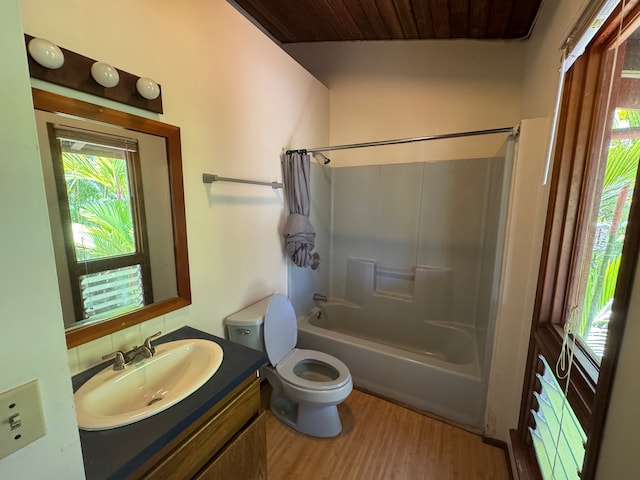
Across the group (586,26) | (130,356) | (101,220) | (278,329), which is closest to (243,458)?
(130,356)

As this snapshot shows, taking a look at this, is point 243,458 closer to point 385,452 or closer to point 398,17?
point 385,452

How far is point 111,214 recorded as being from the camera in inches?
43.8

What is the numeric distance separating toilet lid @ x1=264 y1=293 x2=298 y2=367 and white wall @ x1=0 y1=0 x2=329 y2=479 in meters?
0.19

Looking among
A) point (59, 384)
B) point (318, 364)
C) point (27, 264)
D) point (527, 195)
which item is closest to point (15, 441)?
point (59, 384)

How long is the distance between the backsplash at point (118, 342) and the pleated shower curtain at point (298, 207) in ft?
3.08

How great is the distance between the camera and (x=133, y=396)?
105 cm

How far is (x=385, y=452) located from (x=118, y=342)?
60.7 inches

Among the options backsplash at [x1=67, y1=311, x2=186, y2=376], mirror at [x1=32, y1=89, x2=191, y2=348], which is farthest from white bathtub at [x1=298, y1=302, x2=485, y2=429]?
mirror at [x1=32, y1=89, x2=191, y2=348]

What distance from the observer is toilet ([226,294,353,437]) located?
163cm

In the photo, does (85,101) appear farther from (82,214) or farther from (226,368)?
(226,368)

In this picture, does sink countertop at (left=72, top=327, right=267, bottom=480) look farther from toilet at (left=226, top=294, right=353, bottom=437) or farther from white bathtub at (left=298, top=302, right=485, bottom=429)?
white bathtub at (left=298, top=302, right=485, bottom=429)

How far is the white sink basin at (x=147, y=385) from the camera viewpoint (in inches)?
32.6

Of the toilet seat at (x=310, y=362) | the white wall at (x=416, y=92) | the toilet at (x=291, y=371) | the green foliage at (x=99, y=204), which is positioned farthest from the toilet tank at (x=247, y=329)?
the white wall at (x=416, y=92)

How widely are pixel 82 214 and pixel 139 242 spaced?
24cm
